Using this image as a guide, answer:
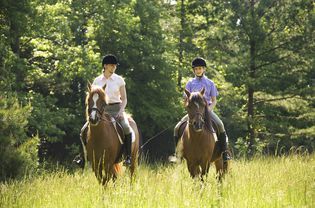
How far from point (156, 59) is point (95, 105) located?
652 inches

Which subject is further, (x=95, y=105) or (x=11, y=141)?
(x=11, y=141)

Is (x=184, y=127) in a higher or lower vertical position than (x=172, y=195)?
higher

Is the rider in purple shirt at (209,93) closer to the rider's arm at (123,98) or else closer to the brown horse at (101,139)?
the rider's arm at (123,98)

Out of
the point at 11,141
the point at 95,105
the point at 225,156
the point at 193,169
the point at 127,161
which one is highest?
the point at 95,105

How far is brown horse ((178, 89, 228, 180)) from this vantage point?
8992 mm

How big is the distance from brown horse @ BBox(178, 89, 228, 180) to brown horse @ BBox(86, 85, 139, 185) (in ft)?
4.55

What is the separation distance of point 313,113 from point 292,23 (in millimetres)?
4693

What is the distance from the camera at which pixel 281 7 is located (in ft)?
67.7

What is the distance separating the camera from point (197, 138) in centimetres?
937

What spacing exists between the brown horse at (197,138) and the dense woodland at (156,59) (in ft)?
17.5

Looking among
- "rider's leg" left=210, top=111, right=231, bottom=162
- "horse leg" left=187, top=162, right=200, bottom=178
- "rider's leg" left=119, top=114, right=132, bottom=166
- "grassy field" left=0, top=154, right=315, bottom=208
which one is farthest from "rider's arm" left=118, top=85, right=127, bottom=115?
"grassy field" left=0, top=154, right=315, bottom=208

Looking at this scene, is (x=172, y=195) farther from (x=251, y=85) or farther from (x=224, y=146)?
(x=251, y=85)

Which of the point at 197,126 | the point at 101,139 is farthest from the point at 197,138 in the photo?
the point at 101,139

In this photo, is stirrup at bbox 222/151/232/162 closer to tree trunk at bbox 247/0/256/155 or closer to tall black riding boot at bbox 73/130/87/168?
tall black riding boot at bbox 73/130/87/168
